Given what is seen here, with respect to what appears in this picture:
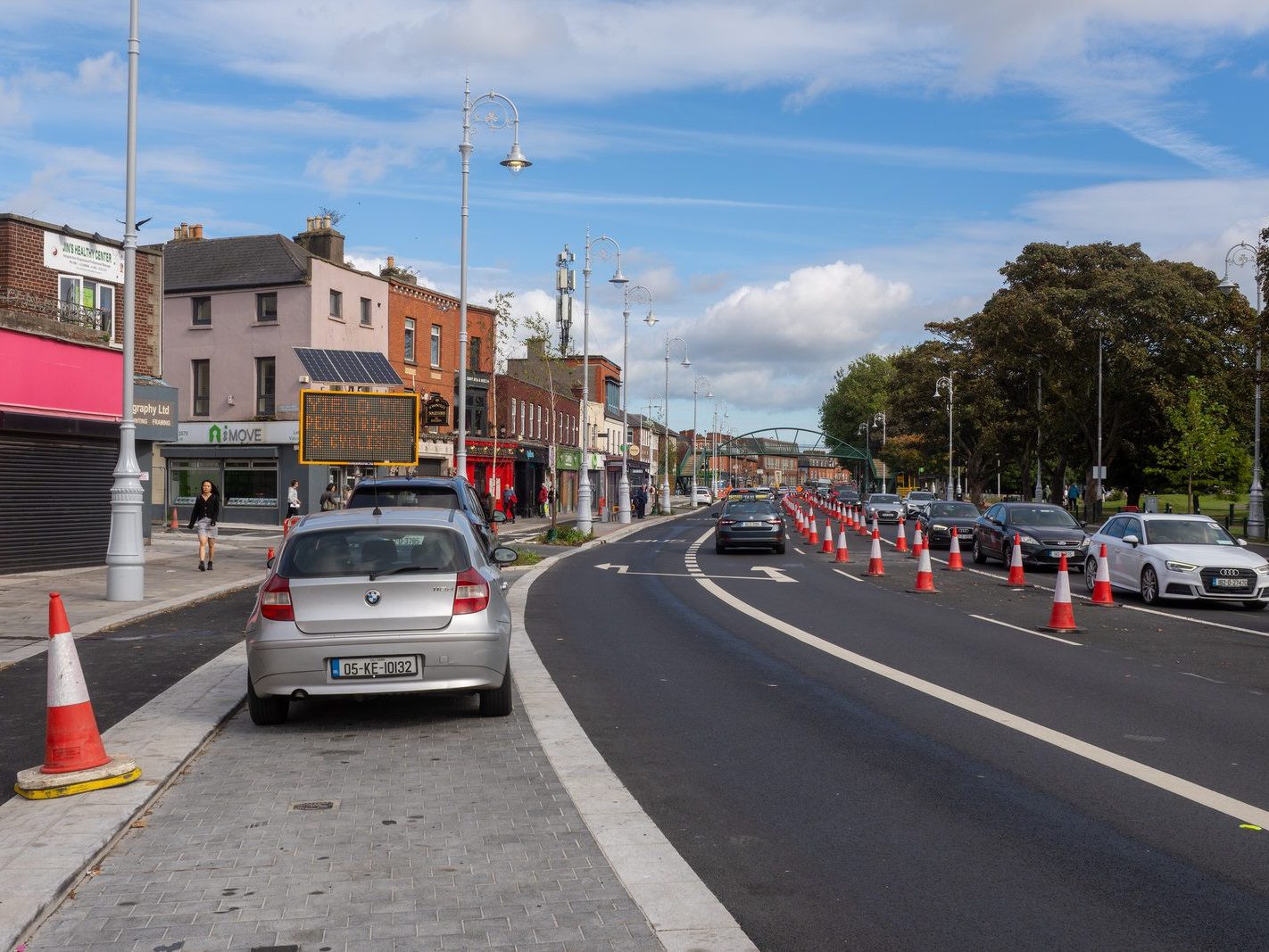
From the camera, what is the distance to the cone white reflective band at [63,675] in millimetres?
6301

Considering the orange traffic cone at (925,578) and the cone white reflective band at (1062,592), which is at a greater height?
the cone white reflective band at (1062,592)

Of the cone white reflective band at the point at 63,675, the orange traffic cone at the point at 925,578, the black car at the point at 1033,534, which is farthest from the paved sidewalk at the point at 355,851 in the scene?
the black car at the point at 1033,534

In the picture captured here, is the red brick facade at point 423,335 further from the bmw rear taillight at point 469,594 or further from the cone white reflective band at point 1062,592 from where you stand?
the bmw rear taillight at point 469,594

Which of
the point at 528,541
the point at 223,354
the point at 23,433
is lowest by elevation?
the point at 528,541

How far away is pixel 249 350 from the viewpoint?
139ft

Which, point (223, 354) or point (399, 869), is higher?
point (223, 354)

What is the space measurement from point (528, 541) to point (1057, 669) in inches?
996

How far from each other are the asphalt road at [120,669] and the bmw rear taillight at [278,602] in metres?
1.41

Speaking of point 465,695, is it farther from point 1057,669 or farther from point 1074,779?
point 1057,669

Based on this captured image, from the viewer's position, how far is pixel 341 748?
7.42 metres

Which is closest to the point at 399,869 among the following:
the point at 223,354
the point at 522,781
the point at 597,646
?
the point at 522,781

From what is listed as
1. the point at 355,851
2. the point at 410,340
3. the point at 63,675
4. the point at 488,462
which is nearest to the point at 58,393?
the point at 63,675

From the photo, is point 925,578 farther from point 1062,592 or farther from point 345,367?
point 345,367

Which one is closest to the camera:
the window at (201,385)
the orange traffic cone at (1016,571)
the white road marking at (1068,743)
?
the white road marking at (1068,743)
